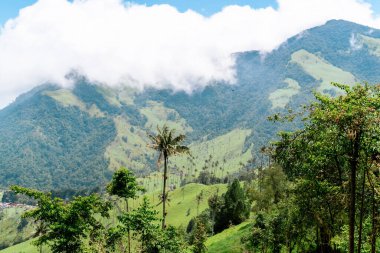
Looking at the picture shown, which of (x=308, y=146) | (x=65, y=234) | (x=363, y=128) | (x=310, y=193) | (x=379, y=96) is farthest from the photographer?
(x=65, y=234)

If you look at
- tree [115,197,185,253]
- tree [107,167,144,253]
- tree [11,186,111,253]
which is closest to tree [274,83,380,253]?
tree [115,197,185,253]

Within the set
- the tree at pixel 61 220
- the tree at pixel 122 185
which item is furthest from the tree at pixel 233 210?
the tree at pixel 61 220

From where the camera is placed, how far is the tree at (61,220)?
47.1 m

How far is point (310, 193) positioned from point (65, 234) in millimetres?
28265

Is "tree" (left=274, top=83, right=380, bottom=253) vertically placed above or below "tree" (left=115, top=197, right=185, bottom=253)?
above

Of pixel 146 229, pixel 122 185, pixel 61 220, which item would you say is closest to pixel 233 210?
pixel 122 185

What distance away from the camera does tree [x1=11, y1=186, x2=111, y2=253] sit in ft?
155

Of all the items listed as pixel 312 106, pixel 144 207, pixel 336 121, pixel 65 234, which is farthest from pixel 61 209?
pixel 336 121

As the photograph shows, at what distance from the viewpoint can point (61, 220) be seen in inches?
1877

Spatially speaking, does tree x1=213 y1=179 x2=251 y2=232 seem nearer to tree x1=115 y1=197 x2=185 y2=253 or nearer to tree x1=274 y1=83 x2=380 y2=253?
tree x1=115 y1=197 x2=185 y2=253

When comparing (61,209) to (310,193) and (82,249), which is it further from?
(310,193)

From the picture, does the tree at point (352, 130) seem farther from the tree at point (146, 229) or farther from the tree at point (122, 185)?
the tree at point (122, 185)

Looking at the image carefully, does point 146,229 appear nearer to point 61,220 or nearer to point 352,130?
point 61,220

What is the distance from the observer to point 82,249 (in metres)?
47.6
